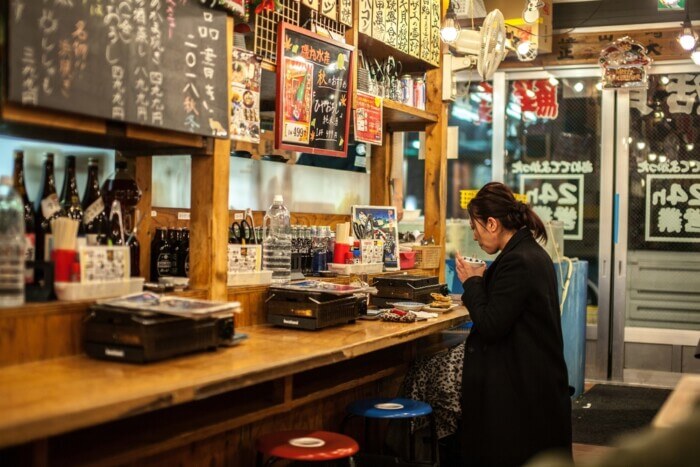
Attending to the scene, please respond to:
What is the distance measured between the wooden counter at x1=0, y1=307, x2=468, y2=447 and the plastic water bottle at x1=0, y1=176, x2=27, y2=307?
22 centimetres

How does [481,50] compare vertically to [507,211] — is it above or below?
above

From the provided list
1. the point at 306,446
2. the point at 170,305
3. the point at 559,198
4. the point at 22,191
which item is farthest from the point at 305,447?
the point at 559,198

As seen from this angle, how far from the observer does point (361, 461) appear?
13.1 ft

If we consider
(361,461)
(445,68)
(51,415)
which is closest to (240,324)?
(361,461)

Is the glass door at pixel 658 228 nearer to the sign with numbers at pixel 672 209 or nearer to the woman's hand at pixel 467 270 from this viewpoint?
the sign with numbers at pixel 672 209

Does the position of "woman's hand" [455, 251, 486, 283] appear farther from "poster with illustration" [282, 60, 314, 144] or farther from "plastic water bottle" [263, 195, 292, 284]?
"poster with illustration" [282, 60, 314, 144]

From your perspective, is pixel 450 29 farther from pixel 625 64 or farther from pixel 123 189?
pixel 123 189

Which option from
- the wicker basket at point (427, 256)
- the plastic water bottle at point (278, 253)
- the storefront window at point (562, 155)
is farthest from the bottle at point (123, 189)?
the storefront window at point (562, 155)

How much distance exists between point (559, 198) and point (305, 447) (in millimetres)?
6347

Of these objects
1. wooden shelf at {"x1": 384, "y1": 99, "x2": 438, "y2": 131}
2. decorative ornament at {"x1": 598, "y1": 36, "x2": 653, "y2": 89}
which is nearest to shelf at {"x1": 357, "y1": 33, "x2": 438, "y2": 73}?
wooden shelf at {"x1": 384, "y1": 99, "x2": 438, "y2": 131}

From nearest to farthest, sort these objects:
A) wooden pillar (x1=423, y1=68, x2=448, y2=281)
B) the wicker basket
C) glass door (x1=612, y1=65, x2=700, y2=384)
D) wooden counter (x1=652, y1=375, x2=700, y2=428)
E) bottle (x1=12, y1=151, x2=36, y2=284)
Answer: wooden counter (x1=652, y1=375, x2=700, y2=428), bottle (x1=12, y1=151, x2=36, y2=284), the wicker basket, wooden pillar (x1=423, y1=68, x2=448, y2=281), glass door (x1=612, y1=65, x2=700, y2=384)

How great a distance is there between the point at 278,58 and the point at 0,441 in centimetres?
242

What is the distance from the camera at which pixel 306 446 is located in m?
3.06

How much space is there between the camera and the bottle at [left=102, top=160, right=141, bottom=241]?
3279 mm
